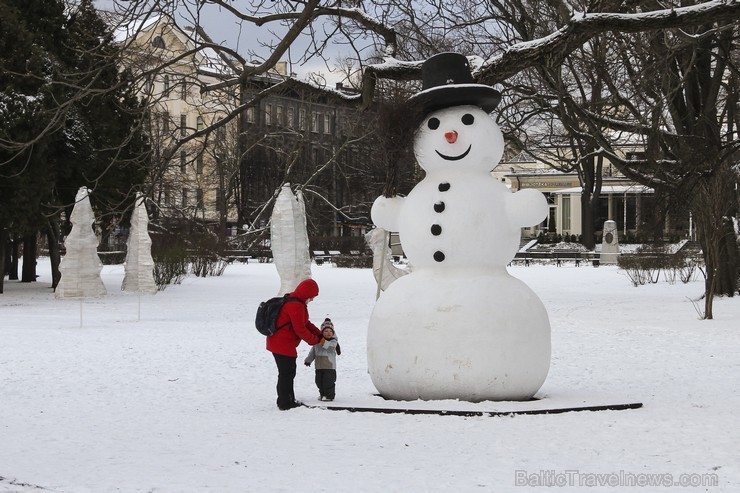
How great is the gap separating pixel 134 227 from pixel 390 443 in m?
21.6

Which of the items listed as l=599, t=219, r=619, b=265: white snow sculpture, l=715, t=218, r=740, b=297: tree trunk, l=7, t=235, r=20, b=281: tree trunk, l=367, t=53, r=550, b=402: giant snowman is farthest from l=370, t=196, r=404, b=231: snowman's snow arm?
l=599, t=219, r=619, b=265: white snow sculpture

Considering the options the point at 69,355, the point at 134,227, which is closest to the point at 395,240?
the point at 134,227

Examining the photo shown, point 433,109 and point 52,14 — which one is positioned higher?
point 52,14

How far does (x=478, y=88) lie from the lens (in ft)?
30.5

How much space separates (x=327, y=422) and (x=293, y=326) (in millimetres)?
1099

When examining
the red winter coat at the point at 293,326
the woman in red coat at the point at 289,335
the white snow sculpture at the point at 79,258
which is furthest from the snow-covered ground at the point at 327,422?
the white snow sculpture at the point at 79,258

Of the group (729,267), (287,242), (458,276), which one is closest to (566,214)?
(729,267)

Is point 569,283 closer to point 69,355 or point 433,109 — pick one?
point 69,355

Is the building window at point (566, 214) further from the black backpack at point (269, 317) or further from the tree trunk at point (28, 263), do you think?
the black backpack at point (269, 317)

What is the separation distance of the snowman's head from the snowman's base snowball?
1.12 meters

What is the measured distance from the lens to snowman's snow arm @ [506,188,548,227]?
921 centimetres

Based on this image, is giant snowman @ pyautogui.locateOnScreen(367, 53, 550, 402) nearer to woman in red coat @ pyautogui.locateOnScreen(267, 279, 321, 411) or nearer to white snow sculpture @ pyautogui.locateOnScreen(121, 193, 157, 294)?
woman in red coat @ pyautogui.locateOnScreen(267, 279, 321, 411)

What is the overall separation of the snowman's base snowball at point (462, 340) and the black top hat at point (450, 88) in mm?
1696

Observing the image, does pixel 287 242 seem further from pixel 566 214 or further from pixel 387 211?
pixel 566 214
